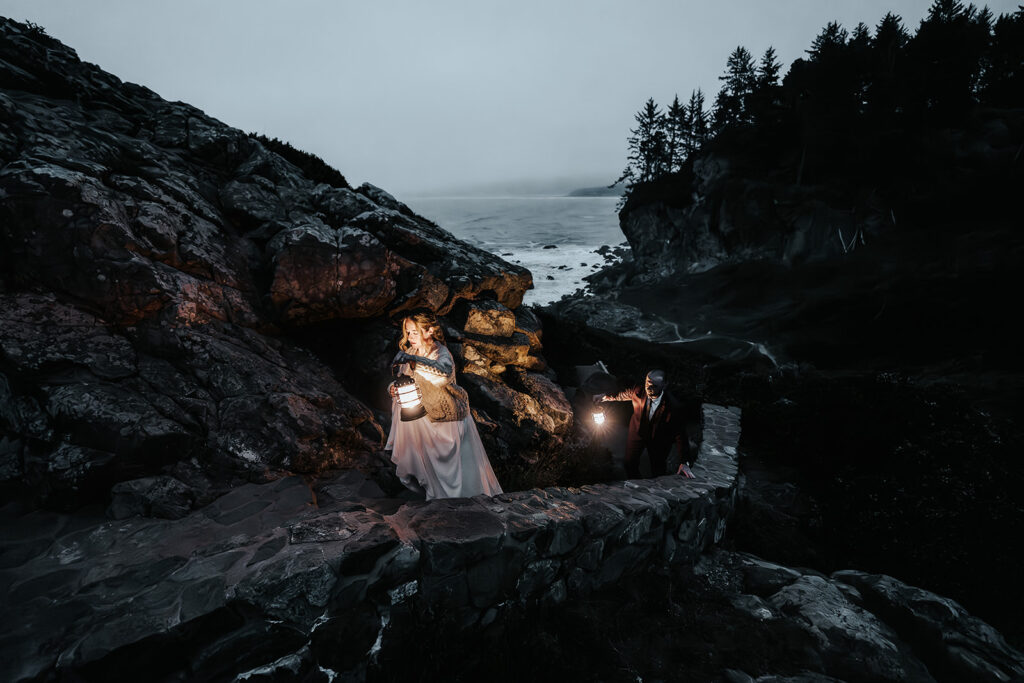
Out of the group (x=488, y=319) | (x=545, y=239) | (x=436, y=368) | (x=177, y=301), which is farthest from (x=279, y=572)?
(x=545, y=239)

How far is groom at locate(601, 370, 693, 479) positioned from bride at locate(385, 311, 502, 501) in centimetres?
254

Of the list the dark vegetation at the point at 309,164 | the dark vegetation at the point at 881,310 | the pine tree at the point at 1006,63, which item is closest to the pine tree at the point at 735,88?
the dark vegetation at the point at 881,310

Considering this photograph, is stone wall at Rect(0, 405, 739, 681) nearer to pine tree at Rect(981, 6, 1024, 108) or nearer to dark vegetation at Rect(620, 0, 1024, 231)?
dark vegetation at Rect(620, 0, 1024, 231)

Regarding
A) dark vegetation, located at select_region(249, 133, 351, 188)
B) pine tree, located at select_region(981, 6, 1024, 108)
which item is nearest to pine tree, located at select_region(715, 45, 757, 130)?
pine tree, located at select_region(981, 6, 1024, 108)

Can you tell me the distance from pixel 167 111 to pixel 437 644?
11.1m

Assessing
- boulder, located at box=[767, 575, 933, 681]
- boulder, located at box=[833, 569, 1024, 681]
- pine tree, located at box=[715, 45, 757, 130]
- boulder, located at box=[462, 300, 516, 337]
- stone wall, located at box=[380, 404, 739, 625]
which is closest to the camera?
stone wall, located at box=[380, 404, 739, 625]

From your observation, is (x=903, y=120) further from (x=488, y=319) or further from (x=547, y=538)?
(x=547, y=538)

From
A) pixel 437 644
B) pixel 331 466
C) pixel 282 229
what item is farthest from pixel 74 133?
pixel 437 644

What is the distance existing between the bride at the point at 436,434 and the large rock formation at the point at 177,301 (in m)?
0.51

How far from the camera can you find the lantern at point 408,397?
4465 mm

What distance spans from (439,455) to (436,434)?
0.28 metres

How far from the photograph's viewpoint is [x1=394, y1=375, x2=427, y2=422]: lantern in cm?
446

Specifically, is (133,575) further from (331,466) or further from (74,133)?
(74,133)

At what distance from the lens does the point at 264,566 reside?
8.14 feet
